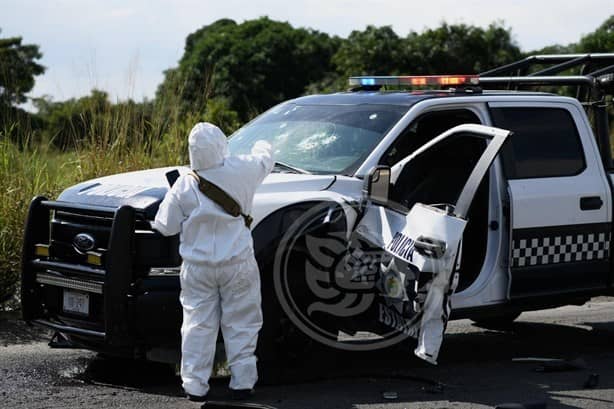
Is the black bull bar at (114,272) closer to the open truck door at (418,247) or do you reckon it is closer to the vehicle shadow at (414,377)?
the vehicle shadow at (414,377)

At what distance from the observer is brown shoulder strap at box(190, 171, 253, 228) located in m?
5.58

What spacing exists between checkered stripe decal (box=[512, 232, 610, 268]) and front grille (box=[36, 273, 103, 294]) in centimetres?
267

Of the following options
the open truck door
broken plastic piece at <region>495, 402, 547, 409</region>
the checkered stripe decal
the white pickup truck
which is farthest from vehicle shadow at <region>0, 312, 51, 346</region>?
broken plastic piece at <region>495, 402, 547, 409</region>

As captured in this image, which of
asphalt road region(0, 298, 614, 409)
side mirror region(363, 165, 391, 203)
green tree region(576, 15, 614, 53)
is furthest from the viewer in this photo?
green tree region(576, 15, 614, 53)

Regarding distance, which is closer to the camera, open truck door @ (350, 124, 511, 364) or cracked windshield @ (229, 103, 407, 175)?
open truck door @ (350, 124, 511, 364)

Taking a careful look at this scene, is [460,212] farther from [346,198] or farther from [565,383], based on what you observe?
[565,383]

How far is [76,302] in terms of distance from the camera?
242 inches

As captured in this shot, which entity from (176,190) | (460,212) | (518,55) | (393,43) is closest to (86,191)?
(176,190)

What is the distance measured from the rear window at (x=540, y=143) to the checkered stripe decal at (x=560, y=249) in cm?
45

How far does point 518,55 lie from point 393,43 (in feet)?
12.5

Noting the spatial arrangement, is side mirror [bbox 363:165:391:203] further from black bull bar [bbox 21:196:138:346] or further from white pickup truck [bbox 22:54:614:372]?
black bull bar [bbox 21:196:138:346]

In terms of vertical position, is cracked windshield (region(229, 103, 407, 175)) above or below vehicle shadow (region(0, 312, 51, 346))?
above

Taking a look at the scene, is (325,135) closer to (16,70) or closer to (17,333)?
(17,333)

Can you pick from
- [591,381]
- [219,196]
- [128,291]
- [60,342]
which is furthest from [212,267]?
[591,381]
